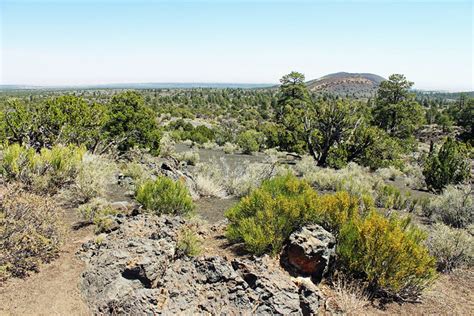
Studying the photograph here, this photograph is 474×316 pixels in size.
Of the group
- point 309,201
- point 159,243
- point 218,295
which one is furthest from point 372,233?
point 159,243

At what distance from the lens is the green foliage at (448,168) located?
16.3 meters

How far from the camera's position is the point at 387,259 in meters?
6.48

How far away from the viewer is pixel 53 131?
14.9 meters

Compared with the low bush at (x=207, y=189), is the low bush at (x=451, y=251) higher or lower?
lower

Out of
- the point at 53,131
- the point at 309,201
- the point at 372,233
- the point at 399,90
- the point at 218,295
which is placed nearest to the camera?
the point at 218,295

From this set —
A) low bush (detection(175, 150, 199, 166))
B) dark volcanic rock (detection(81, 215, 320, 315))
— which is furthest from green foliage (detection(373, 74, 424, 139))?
dark volcanic rock (detection(81, 215, 320, 315))

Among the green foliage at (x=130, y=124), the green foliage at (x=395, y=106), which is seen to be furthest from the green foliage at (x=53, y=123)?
the green foliage at (x=395, y=106)

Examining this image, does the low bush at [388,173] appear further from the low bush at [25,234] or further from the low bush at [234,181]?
the low bush at [25,234]

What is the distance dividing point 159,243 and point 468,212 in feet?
33.5

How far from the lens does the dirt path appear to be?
514cm

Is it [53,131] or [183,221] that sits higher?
[53,131]

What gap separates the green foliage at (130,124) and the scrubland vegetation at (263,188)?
0.19ft

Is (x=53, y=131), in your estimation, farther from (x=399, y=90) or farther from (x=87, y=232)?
(x=399, y=90)

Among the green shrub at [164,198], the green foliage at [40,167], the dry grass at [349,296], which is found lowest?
the dry grass at [349,296]
